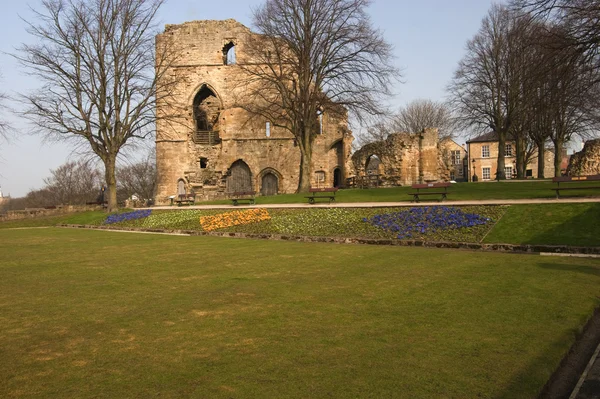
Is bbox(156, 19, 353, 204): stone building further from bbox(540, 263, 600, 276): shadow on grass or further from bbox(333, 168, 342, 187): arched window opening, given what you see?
bbox(540, 263, 600, 276): shadow on grass

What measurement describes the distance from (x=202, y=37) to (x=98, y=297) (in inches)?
1410

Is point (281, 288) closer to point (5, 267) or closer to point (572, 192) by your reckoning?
point (5, 267)

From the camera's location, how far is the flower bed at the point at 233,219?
63.8 ft

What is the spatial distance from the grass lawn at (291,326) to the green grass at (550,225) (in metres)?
1.88

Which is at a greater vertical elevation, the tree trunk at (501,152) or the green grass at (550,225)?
the tree trunk at (501,152)

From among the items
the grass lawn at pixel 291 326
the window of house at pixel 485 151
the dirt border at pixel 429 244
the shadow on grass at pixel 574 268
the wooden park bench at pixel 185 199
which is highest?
the window of house at pixel 485 151

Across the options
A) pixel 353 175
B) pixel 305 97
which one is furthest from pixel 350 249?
pixel 353 175

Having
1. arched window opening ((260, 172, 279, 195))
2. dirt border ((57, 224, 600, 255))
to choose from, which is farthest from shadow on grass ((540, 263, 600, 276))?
arched window opening ((260, 172, 279, 195))

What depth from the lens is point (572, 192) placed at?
771 inches

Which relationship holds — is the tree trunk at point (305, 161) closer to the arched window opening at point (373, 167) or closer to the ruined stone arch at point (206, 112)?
the arched window opening at point (373, 167)

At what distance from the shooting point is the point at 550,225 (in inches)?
536

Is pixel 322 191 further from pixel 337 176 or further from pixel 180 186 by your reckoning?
pixel 180 186

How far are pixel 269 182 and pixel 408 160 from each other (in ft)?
37.4

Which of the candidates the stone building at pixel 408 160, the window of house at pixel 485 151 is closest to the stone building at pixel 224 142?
the stone building at pixel 408 160
